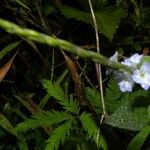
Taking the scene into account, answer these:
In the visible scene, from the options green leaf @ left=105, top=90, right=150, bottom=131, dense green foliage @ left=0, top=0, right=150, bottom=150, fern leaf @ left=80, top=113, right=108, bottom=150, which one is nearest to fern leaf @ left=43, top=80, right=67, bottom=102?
dense green foliage @ left=0, top=0, right=150, bottom=150

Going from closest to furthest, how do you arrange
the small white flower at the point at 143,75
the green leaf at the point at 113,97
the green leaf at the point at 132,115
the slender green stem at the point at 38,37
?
the slender green stem at the point at 38,37 → the small white flower at the point at 143,75 → the green leaf at the point at 132,115 → the green leaf at the point at 113,97

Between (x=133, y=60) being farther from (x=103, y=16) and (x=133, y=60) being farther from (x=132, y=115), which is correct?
(x=103, y=16)

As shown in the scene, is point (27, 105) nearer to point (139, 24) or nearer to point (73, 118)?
point (73, 118)

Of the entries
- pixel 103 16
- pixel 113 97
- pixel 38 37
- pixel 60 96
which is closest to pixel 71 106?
pixel 60 96

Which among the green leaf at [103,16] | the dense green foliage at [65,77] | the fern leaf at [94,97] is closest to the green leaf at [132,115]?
the dense green foliage at [65,77]

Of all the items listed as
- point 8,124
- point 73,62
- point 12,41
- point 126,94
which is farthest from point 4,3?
point 126,94

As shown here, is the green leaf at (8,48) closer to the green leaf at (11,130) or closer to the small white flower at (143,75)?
the green leaf at (11,130)
